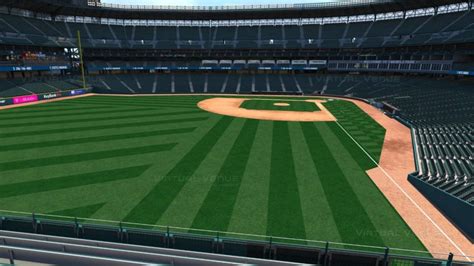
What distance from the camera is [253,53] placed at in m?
73.1

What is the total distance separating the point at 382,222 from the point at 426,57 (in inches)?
1971

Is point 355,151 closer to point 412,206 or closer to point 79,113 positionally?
point 412,206

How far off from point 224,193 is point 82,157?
11458 millimetres

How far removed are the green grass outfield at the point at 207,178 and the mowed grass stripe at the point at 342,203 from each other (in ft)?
0.17

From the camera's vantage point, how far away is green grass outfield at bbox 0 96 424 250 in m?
12.2

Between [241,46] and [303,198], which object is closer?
[303,198]

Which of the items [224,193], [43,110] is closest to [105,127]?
[43,110]

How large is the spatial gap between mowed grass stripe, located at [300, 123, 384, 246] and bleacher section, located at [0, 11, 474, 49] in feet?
139

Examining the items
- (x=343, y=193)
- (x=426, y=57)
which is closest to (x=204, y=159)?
(x=343, y=193)

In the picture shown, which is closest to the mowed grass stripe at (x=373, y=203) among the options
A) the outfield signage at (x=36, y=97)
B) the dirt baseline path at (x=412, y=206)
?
the dirt baseline path at (x=412, y=206)

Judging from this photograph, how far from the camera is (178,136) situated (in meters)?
25.1

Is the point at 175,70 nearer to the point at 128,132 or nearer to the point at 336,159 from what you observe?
the point at 128,132

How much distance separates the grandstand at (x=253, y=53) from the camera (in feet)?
147

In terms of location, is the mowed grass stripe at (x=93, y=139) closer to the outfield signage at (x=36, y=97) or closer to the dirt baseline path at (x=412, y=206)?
the dirt baseline path at (x=412, y=206)
